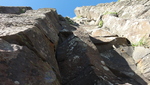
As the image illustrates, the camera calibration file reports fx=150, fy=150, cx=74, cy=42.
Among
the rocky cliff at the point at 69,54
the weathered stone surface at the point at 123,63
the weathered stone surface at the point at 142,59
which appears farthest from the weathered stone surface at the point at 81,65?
the weathered stone surface at the point at 142,59

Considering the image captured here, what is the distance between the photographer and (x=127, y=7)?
376 inches

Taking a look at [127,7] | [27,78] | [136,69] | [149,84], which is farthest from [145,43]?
[27,78]

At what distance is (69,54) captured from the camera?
4.37 meters

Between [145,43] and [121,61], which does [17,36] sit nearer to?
[121,61]

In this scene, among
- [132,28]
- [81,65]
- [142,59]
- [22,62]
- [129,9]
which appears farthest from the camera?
[129,9]

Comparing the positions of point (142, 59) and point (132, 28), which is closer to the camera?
point (142, 59)

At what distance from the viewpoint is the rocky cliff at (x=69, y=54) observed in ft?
7.77

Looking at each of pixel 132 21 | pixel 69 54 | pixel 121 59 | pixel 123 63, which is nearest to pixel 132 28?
pixel 132 21

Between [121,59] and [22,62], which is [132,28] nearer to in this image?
[121,59]

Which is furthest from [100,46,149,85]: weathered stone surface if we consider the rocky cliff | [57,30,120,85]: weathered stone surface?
[57,30,120,85]: weathered stone surface

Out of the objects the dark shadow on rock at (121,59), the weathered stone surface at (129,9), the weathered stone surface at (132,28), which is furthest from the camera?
the weathered stone surface at (129,9)

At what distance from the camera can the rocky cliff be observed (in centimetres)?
237

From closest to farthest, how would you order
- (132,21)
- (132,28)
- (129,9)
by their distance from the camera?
(132,28), (132,21), (129,9)

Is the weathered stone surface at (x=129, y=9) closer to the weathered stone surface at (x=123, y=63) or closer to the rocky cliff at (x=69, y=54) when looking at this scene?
the rocky cliff at (x=69, y=54)
